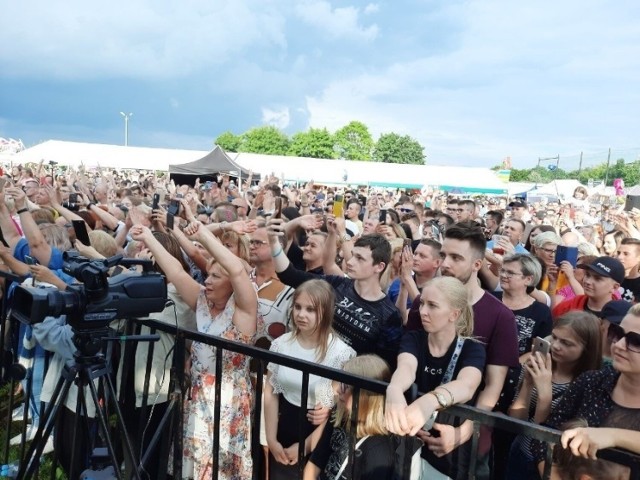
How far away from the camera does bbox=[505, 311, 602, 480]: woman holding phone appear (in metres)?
2.44

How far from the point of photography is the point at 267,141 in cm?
10531

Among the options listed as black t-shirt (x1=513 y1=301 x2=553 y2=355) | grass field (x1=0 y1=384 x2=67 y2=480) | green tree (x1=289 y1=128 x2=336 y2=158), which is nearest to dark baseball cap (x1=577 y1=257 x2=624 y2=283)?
black t-shirt (x1=513 y1=301 x2=553 y2=355)

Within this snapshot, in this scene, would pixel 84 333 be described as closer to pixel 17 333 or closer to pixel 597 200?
pixel 17 333

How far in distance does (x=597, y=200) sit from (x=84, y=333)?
97.6ft

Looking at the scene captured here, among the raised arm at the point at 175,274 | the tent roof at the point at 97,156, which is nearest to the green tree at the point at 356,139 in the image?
the tent roof at the point at 97,156

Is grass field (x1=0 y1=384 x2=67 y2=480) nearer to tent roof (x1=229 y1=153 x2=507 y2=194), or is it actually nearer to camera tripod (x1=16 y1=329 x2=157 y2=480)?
camera tripod (x1=16 y1=329 x2=157 y2=480)

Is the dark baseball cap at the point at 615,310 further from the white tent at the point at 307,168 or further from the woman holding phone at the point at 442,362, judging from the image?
the white tent at the point at 307,168

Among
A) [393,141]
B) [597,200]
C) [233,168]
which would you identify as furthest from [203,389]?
[393,141]

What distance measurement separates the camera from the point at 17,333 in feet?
12.9

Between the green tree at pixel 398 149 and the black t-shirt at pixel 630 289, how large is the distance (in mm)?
102263

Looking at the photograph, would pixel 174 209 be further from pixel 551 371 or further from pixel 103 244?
pixel 551 371

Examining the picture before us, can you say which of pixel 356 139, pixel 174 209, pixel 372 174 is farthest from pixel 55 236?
pixel 356 139

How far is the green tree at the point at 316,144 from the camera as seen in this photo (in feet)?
311

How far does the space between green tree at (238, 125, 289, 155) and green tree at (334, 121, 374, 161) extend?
11.1 metres
